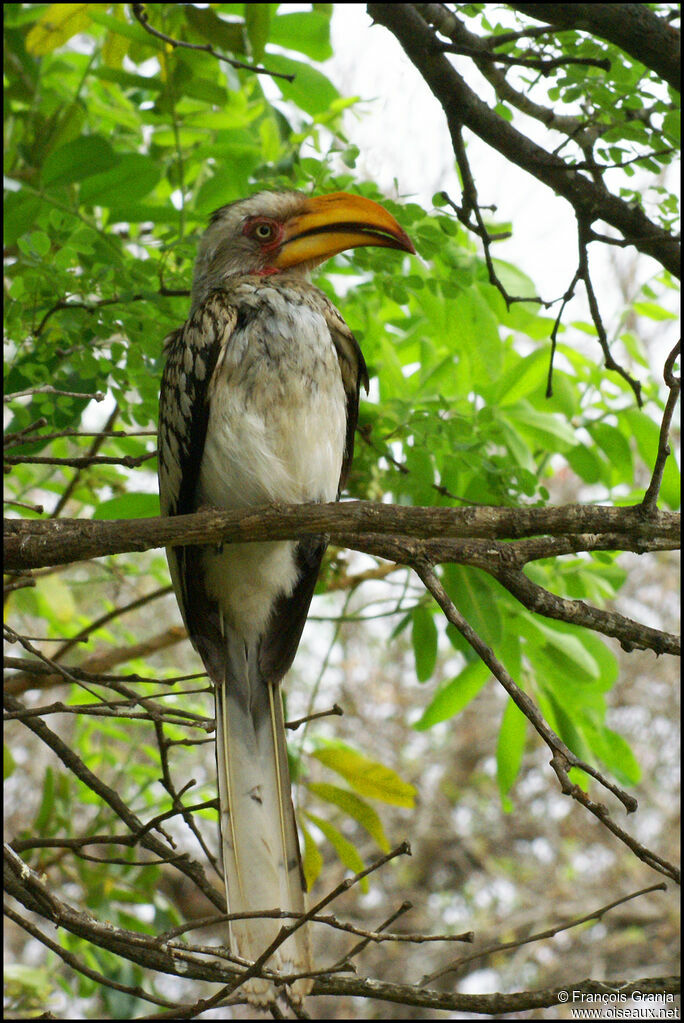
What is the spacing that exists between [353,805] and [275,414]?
1157mm

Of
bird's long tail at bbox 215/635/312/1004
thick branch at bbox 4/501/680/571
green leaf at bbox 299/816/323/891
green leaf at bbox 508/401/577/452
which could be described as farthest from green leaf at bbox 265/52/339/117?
green leaf at bbox 299/816/323/891

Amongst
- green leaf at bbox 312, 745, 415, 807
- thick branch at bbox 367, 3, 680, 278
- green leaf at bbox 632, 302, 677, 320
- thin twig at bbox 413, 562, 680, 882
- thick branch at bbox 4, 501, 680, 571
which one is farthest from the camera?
green leaf at bbox 632, 302, 677, 320

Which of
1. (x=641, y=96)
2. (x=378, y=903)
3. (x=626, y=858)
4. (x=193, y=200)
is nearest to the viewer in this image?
(x=641, y=96)

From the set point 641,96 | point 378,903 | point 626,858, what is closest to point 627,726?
point 626,858

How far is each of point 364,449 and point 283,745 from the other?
3.51 ft

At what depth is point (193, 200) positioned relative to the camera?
3229 millimetres

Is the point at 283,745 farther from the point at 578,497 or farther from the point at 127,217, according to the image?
the point at 578,497

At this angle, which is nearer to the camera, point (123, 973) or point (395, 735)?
point (123, 973)

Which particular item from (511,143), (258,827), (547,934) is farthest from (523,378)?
(547,934)

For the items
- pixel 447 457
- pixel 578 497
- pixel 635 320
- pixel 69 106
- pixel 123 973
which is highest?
pixel 635 320

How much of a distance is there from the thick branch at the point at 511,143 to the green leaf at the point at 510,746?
1405mm

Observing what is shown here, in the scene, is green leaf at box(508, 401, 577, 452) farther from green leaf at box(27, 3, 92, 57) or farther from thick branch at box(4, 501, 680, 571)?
green leaf at box(27, 3, 92, 57)

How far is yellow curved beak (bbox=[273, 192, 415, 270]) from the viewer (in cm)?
259

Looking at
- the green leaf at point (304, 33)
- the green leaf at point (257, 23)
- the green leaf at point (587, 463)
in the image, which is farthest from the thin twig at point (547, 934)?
the green leaf at point (304, 33)
